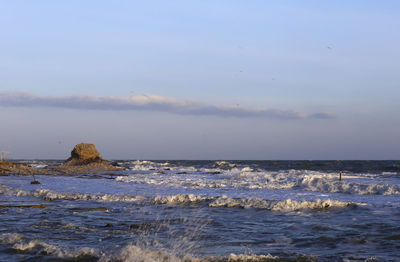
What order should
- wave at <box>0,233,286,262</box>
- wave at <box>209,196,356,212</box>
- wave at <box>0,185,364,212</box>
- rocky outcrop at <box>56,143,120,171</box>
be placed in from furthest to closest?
rocky outcrop at <box>56,143,120,171</box> < wave at <box>0,185,364,212</box> < wave at <box>209,196,356,212</box> < wave at <box>0,233,286,262</box>

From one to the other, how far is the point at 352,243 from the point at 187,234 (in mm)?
3742

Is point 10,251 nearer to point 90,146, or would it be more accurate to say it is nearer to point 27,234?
point 27,234

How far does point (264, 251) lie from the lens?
8352 millimetres

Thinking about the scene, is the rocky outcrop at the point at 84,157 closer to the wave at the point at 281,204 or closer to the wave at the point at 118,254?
the wave at the point at 281,204

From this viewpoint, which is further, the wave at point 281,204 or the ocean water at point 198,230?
the wave at point 281,204

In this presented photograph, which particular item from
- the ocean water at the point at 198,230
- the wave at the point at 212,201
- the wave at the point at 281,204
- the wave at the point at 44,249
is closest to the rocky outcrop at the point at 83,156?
the wave at the point at 212,201

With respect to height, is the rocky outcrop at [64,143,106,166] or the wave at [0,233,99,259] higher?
the rocky outcrop at [64,143,106,166]

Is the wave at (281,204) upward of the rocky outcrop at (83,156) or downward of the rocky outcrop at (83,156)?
downward

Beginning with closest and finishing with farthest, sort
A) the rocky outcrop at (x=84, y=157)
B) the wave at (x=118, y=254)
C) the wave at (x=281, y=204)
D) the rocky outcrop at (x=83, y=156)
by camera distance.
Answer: the wave at (x=118, y=254)
the wave at (x=281, y=204)
the rocky outcrop at (x=84, y=157)
the rocky outcrop at (x=83, y=156)

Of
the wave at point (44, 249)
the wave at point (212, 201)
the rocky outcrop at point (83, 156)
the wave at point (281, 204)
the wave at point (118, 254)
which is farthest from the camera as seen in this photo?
the rocky outcrop at point (83, 156)

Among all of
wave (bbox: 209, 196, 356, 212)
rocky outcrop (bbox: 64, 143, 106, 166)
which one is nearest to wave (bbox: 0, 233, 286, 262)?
wave (bbox: 209, 196, 356, 212)

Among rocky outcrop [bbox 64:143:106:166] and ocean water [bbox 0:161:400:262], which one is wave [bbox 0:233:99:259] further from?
rocky outcrop [bbox 64:143:106:166]

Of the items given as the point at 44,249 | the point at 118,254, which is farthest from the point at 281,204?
the point at 44,249

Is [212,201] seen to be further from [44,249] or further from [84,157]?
[84,157]
